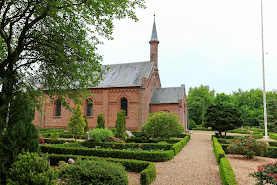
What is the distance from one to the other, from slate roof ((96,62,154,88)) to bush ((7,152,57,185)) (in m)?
22.5

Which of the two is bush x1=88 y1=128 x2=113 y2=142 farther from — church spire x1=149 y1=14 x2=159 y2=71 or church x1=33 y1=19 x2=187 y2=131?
church spire x1=149 y1=14 x2=159 y2=71

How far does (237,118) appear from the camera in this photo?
19.7m

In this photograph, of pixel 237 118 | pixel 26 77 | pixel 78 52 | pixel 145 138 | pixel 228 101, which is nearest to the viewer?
pixel 78 52

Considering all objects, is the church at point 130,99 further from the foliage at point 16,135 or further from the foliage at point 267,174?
the foliage at point 267,174

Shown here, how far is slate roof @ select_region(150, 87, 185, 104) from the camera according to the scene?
28.2 metres

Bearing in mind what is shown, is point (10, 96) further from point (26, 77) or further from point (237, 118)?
point (237, 118)

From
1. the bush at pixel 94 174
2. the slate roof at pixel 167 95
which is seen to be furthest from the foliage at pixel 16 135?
the slate roof at pixel 167 95

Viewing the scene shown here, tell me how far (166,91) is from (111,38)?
20774 mm

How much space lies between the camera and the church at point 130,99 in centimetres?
2698

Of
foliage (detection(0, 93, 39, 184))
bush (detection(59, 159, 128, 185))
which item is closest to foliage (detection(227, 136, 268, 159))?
bush (detection(59, 159, 128, 185))

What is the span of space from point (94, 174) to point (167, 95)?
81.0ft

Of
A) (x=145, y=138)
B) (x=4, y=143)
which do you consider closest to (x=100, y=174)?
(x=4, y=143)

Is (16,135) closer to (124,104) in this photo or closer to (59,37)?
(59,37)

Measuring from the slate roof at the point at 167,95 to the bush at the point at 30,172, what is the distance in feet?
78.8
